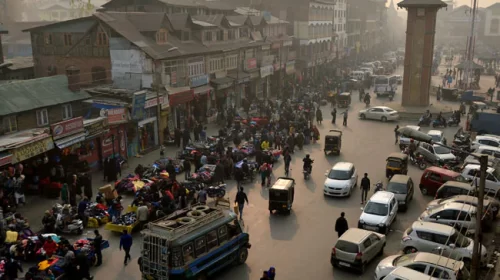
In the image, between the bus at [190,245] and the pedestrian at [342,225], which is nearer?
the bus at [190,245]

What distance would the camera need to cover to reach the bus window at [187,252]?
1505cm

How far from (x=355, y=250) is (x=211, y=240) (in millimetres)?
5003

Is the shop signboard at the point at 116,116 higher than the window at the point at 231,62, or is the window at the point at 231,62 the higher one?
the window at the point at 231,62

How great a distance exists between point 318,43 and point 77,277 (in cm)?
6669

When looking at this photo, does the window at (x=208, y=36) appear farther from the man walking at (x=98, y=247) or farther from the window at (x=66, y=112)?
the man walking at (x=98, y=247)

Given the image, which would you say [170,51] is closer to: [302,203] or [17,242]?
[302,203]

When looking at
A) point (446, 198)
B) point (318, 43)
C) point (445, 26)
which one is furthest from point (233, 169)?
point (445, 26)

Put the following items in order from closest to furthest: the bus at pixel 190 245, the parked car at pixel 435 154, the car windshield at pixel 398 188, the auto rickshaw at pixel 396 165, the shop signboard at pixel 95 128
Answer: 1. the bus at pixel 190 245
2. the car windshield at pixel 398 188
3. the shop signboard at pixel 95 128
4. the auto rickshaw at pixel 396 165
5. the parked car at pixel 435 154

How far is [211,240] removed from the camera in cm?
1614

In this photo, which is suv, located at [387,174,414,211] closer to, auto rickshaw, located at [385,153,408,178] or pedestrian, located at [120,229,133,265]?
auto rickshaw, located at [385,153,408,178]

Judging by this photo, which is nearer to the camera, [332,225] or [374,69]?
[332,225]

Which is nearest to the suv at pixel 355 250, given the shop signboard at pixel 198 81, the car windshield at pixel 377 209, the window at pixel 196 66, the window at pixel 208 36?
the car windshield at pixel 377 209

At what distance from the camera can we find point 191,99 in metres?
38.9

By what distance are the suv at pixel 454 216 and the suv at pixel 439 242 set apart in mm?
1875
